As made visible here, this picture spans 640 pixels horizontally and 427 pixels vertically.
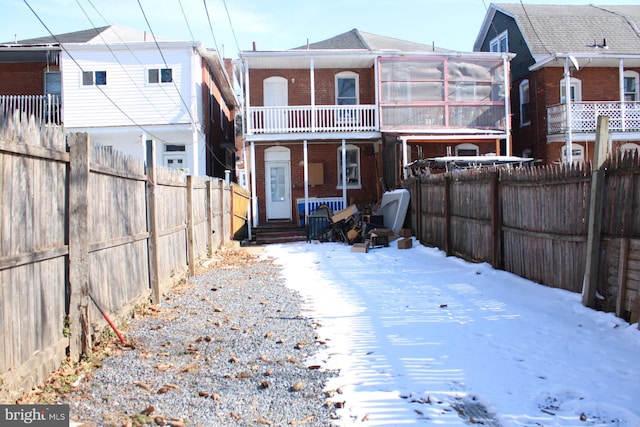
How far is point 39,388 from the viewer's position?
378 cm

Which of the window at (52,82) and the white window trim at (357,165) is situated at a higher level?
the window at (52,82)

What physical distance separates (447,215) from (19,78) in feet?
60.7

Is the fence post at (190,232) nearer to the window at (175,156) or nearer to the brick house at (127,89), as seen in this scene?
the brick house at (127,89)

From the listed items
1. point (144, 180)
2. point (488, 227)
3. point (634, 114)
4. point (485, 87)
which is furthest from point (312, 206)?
point (634, 114)

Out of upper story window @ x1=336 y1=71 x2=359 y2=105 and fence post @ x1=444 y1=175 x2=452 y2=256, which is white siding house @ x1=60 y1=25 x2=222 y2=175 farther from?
fence post @ x1=444 y1=175 x2=452 y2=256

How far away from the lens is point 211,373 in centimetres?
461

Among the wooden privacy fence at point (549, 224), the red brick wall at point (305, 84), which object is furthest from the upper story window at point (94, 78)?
the wooden privacy fence at point (549, 224)

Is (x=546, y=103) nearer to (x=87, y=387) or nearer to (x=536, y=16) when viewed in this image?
(x=536, y=16)

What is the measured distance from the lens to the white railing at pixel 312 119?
1856cm

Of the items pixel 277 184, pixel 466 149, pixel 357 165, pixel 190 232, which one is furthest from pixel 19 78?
pixel 466 149

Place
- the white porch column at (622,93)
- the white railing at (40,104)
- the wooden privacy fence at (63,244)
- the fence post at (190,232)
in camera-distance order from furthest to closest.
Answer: the white porch column at (622,93) < the white railing at (40,104) < the fence post at (190,232) < the wooden privacy fence at (63,244)

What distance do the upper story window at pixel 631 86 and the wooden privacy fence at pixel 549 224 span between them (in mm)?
15120

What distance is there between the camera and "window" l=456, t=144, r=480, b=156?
21.1 metres

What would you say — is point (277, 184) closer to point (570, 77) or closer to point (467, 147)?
point (467, 147)
